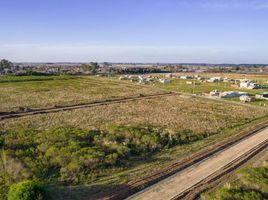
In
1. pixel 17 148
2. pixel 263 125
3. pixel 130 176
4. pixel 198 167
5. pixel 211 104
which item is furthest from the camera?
pixel 211 104

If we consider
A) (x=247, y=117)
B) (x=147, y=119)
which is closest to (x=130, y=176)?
(x=147, y=119)

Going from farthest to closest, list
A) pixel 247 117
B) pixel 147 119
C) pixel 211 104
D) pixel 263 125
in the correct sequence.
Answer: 1. pixel 211 104
2. pixel 247 117
3. pixel 147 119
4. pixel 263 125

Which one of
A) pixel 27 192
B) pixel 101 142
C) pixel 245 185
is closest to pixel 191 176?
pixel 245 185

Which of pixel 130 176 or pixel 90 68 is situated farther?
pixel 90 68

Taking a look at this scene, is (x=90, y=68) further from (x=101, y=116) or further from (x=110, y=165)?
(x=110, y=165)

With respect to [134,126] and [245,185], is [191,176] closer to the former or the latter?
[245,185]

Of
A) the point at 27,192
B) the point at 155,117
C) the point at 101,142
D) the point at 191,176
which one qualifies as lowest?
the point at 191,176

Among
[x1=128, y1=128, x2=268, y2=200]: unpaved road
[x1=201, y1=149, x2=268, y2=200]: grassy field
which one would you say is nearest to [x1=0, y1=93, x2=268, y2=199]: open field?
[x1=128, y1=128, x2=268, y2=200]: unpaved road
